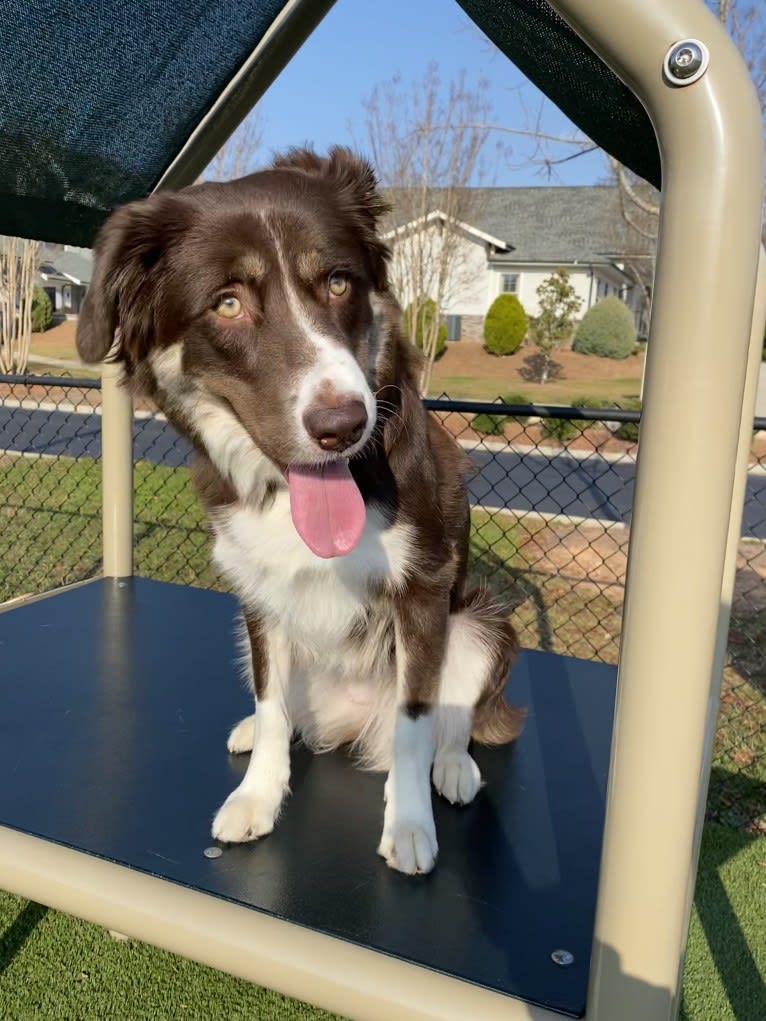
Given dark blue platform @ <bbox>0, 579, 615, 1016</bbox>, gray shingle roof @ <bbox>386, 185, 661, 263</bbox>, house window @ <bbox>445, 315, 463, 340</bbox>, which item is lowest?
dark blue platform @ <bbox>0, 579, 615, 1016</bbox>

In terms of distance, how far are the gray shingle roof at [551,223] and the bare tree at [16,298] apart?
20748 mm

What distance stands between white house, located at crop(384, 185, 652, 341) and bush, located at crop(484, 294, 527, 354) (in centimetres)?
128

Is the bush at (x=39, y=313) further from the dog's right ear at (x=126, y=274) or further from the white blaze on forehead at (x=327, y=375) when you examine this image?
the white blaze on forehead at (x=327, y=375)

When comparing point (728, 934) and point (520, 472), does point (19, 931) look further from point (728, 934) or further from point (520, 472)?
point (520, 472)

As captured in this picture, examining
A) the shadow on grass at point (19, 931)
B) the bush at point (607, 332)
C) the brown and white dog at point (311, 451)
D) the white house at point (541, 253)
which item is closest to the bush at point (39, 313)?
the white house at point (541, 253)

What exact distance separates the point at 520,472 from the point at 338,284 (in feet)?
30.0

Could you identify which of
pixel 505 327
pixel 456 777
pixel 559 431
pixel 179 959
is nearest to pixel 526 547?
pixel 559 431

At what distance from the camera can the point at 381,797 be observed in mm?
1968

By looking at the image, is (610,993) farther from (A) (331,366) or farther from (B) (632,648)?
(A) (331,366)

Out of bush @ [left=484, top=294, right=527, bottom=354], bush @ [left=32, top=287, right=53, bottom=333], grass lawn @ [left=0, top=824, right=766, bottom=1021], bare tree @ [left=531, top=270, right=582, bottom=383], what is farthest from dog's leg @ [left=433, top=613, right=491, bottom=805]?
bush @ [left=484, top=294, right=527, bottom=354]

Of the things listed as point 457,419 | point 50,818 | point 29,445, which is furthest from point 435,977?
point 457,419

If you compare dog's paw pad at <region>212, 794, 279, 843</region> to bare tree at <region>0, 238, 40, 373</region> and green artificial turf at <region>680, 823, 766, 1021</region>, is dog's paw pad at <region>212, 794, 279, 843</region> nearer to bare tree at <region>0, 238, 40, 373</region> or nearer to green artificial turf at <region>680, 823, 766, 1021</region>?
green artificial turf at <region>680, 823, 766, 1021</region>

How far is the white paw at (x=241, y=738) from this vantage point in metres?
2.16

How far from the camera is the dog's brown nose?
145 centimetres
